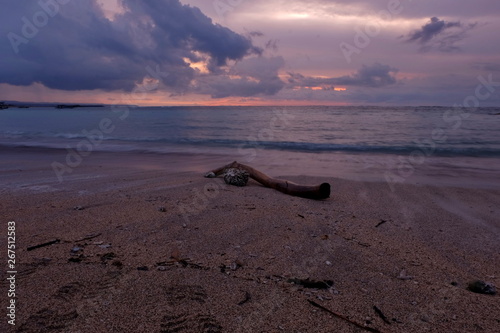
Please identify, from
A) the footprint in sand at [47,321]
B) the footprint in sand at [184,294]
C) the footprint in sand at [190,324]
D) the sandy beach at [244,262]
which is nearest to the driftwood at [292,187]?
the sandy beach at [244,262]

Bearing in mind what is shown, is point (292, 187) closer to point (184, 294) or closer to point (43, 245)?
point (184, 294)

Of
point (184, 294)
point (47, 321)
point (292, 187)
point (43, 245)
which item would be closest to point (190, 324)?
point (184, 294)

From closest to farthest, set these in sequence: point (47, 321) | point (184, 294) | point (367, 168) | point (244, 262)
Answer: point (47, 321) → point (184, 294) → point (244, 262) → point (367, 168)

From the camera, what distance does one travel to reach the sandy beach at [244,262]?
2221 mm

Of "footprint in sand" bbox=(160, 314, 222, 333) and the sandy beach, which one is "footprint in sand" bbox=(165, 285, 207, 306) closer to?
the sandy beach

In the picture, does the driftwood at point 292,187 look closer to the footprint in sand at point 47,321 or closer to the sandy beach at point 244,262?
the sandy beach at point 244,262

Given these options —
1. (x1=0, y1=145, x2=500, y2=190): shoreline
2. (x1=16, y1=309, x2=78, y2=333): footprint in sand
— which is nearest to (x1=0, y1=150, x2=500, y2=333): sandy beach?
(x1=16, y1=309, x2=78, y2=333): footprint in sand

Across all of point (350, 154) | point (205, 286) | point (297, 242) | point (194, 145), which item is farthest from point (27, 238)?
point (194, 145)

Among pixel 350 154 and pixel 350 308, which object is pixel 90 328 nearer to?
pixel 350 308

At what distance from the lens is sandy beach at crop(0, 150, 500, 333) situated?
2.22 m

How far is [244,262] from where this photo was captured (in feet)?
9.86

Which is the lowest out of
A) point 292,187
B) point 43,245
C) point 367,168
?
point 367,168

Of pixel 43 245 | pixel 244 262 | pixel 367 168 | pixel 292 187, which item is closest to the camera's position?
pixel 244 262

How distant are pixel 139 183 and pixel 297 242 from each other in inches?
156
